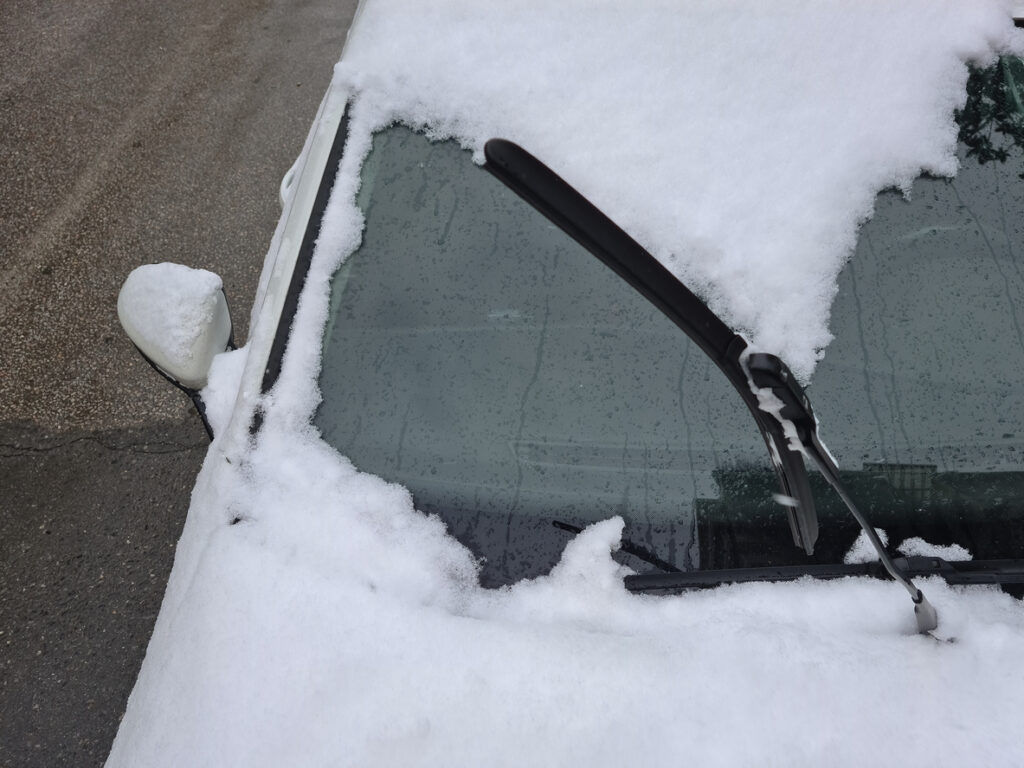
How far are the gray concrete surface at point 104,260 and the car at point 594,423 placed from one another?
126 cm

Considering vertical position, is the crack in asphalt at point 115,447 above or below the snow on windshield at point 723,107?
below

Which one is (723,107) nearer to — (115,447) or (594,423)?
(594,423)

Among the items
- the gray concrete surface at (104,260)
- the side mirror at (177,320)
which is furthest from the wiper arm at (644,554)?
the gray concrete surface at (104,260)

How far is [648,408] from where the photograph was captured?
1.43 meters

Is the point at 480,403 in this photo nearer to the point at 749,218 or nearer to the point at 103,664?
the point at 749,218

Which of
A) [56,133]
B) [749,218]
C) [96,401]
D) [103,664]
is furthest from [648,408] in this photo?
[56,133]

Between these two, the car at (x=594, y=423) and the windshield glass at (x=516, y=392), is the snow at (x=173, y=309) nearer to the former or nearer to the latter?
the car at (x=594, y=423)

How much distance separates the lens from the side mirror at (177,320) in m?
1.61

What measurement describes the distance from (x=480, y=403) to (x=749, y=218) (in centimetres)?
65

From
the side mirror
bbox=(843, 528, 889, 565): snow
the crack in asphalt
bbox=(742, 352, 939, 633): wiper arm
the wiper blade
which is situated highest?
the side mirror

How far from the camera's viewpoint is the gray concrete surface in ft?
8.20

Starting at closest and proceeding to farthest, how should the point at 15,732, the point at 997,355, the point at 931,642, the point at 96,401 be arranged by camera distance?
the point at 931,642 < the point at 997,355 < the point at 15,732 < the point at 96,401

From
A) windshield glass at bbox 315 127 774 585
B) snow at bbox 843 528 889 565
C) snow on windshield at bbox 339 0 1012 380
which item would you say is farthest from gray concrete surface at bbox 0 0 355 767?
snow at bbox 843 528 889 565

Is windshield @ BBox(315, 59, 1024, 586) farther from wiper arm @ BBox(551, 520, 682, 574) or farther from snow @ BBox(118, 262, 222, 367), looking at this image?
snow @ BBox(118, 262, 222, 367)
